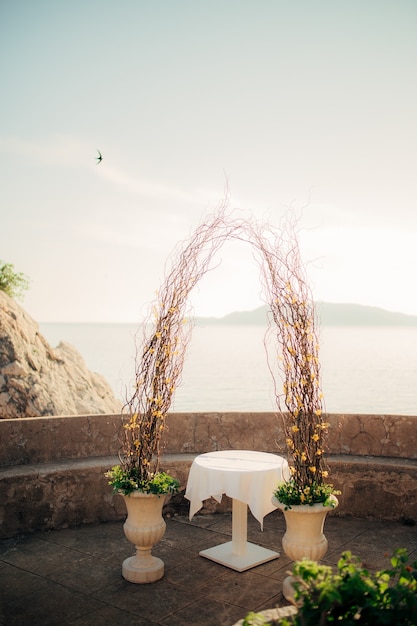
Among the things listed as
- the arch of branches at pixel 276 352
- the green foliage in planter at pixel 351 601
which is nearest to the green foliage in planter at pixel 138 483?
the arch of branches at pixel 276 352

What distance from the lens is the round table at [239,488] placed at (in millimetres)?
4660

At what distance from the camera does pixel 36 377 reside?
9.51 metres

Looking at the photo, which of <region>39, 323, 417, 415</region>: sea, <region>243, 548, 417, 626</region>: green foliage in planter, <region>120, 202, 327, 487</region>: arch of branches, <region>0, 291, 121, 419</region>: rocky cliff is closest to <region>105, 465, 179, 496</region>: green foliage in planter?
<region>120, 202, 327, 487</region>: arch of branches

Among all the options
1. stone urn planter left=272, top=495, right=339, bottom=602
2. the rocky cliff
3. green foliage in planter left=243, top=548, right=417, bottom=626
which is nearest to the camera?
green foliage in planter left=243, top=548, right=417, bottom=626

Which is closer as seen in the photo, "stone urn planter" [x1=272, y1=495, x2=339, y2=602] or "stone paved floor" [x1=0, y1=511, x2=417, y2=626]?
"stone paved floor" [x1=0, y1=511, x2=417, y2=626]

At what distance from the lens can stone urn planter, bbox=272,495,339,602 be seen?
4.18 metres

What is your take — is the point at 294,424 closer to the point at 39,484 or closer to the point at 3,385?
the point at 39,484

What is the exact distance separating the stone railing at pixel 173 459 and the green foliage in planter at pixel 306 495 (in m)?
1.24

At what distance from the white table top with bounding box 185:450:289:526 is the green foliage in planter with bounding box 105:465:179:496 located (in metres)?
0.26

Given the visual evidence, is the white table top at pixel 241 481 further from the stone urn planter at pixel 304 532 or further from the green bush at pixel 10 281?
the green bush at pixel 10 281

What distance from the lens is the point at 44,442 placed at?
6.30 meters

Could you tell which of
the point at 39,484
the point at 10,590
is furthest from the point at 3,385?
the point at 10,590

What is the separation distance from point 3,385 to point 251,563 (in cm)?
561

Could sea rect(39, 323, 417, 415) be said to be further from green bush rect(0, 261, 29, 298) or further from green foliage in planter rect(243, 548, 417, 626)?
green foliage in planter rect(243, 548, 417, 626)
